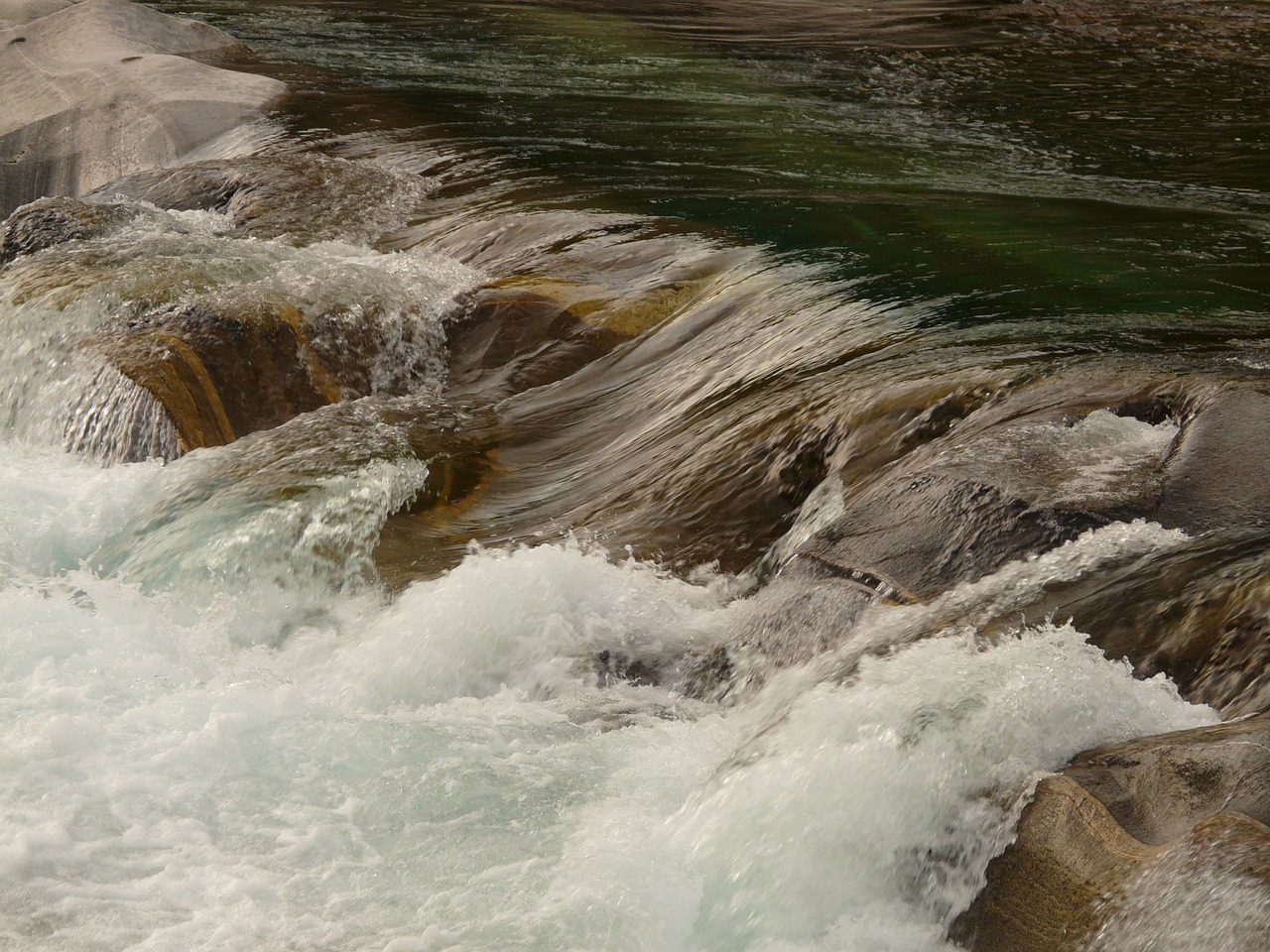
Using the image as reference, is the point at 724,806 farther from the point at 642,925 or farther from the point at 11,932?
the point at 11,932

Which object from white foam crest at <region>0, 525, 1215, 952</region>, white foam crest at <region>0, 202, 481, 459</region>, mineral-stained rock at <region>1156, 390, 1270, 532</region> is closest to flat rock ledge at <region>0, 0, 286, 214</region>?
white foam crest at <region>0, 202, 481, 459</region>

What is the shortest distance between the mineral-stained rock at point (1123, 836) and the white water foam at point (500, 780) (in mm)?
81

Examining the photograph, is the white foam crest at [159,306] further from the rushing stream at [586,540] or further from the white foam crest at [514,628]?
the white foam crest at [514,628]

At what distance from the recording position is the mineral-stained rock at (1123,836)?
2.75 meters

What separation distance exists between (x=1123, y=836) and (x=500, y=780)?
169cm

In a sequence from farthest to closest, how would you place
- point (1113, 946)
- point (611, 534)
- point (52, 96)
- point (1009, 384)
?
point (52, 96), point (611, 534), point (1009, 384), point (1113, 946)

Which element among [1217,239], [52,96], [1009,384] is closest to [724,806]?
[1009,384]

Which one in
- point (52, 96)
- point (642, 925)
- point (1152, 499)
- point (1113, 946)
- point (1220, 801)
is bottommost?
point (642, 925)

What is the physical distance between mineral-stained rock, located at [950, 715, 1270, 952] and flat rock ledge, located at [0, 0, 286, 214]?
8.88m

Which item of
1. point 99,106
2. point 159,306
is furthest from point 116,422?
point 99,106

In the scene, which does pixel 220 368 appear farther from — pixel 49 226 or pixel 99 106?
pixel 99 106

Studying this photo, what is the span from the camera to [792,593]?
168 inches

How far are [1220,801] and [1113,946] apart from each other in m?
0.38

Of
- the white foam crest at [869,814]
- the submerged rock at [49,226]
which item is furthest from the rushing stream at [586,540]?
the submerged rock at [49,226]
